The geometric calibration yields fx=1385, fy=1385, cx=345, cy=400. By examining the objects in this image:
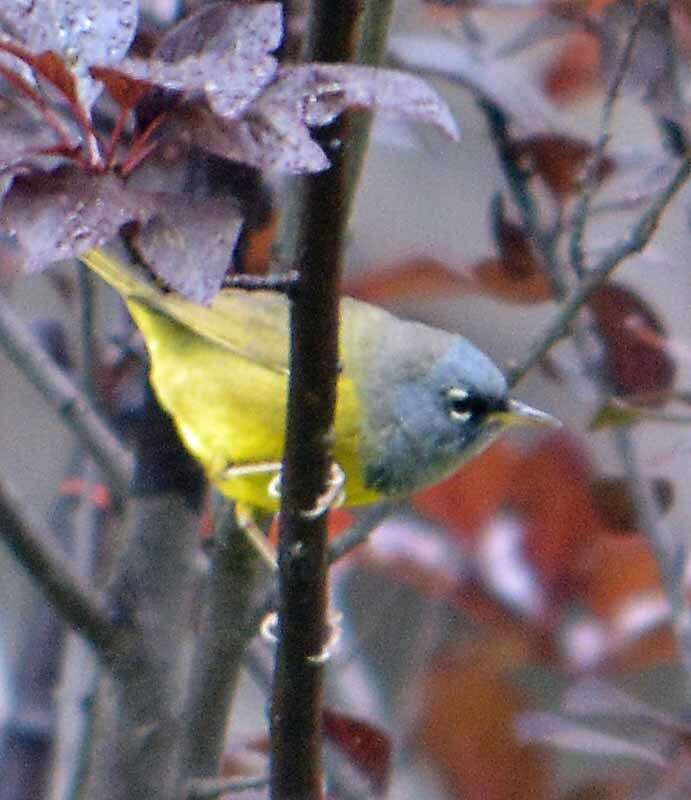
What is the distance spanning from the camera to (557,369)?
2326 millimetres

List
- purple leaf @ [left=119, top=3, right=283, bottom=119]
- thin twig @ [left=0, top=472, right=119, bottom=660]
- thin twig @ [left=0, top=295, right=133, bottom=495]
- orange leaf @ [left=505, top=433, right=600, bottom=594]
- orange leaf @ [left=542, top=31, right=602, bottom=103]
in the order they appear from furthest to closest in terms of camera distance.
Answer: orange leaf @ [left=542, top=31, right=602, bottom=103]
orange leaf @ [left=505, top=433, right=600, bottom=594]
thin twig @ [left=0, top=295, right=133, bottom=495]
thin twig @ [left=0, top=472, right=119, bottom=660]
purple leaf @ [left=119, top=3, right=283, bottom=119]

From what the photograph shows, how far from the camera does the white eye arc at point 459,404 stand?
231cm

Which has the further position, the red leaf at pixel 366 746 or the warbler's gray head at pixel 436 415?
the warbler's gray head at pixel 436 415

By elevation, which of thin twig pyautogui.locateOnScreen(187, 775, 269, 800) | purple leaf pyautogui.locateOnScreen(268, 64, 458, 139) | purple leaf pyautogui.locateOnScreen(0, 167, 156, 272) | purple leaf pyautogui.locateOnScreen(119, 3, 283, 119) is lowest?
thin twig pyautogui.locateOnScreen(187, 775, 269, 800)

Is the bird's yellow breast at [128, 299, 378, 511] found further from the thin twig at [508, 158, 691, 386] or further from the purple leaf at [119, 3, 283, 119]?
the purple leaf at [119, 3, 283, 119]

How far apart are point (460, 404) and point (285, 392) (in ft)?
1.08

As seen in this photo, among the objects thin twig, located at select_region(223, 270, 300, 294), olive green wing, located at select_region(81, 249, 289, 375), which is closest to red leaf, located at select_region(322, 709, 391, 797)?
olive green wing, located at select_region(81, 249, 289, 375)

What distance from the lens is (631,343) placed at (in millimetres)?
2211

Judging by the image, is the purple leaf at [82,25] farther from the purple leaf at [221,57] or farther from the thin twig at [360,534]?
the thin twig at [360,534]

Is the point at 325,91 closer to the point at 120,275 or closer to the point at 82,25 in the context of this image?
the point at 82,25

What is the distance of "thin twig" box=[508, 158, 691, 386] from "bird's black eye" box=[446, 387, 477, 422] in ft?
1.82

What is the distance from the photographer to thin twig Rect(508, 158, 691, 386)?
1.67 meters

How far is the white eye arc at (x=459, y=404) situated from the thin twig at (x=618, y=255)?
0.56 meters

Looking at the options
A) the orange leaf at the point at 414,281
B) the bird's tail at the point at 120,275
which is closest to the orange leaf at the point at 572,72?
the orange leaf at the point at 414,281
